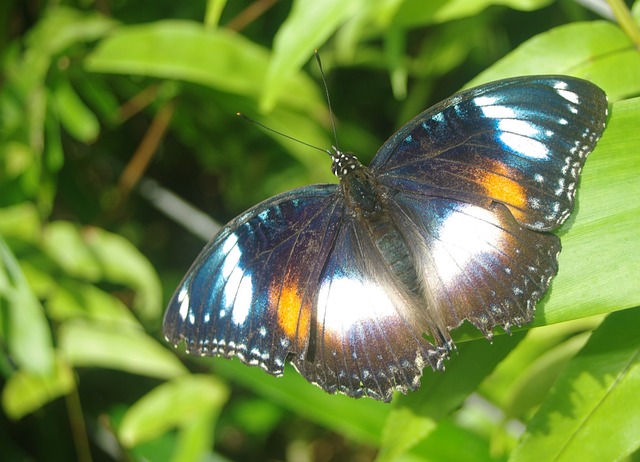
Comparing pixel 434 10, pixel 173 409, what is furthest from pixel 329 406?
pixel 434 10

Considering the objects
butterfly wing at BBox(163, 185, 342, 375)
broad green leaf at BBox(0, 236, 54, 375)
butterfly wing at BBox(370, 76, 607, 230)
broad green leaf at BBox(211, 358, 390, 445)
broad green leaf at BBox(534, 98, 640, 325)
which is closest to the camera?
broad green leaf at BBox(534, 98, 640, 325)

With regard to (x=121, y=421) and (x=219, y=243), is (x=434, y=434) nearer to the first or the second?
(x=219, y=243)

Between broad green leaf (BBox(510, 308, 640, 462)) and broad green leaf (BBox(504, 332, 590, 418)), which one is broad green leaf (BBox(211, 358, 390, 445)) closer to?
broad green leaf (BBox(504, 332, 590, 418))

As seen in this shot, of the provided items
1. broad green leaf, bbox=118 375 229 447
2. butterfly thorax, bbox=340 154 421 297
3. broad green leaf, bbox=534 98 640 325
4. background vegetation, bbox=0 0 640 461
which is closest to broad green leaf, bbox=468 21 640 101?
background vegetation, bbox=0 0 640 461

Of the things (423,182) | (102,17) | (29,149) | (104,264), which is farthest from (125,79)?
(423,182)

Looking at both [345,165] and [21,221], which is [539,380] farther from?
[21,221]
